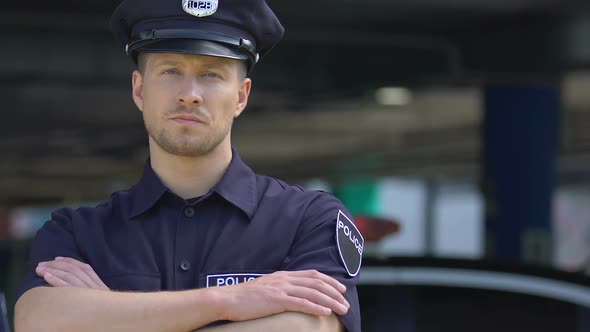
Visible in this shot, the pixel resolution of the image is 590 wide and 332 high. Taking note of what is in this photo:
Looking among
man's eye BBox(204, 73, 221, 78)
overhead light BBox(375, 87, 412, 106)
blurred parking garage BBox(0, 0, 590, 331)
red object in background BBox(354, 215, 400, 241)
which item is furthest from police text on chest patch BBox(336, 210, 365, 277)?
overhead light BBox(375, 87, 412, 106)

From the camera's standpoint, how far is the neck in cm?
262

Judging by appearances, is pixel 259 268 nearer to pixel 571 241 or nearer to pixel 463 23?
pixel 463 23

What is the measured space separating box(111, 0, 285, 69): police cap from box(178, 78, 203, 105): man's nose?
7cm

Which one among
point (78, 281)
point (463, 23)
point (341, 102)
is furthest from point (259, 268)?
point (341, 102)

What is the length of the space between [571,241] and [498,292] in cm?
1468

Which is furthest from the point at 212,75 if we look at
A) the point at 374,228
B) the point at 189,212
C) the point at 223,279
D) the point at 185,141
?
the point at 374,228

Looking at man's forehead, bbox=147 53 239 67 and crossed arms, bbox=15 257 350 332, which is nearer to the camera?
crossed arms, bbox=15 257 350 332

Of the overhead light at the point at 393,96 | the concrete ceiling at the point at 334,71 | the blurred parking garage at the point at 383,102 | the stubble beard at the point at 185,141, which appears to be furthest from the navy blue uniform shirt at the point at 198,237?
the overhead light at the point at 393,96

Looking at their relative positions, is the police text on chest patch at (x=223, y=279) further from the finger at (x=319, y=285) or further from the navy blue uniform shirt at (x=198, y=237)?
the finger at (x=319, y=285)

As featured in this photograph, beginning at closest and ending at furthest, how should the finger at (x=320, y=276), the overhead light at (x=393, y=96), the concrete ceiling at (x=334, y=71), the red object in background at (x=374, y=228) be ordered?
the finger at (x=320, y=276), the red object in background at (x=374, y=228), the concrete ceiling at (x=334, y=71), the overhead light at (x=393, y=96)

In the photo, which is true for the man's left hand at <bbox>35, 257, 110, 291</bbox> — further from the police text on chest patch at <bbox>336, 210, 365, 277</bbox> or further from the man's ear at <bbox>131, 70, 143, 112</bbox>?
the police text on chest patch at <bbox>336, 210, 365, 277</bbox>

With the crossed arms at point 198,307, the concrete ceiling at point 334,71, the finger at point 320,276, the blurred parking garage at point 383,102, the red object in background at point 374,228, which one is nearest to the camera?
the crossed arms at point 198,307

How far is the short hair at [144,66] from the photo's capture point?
8.63 ft

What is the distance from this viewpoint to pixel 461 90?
1254cm
